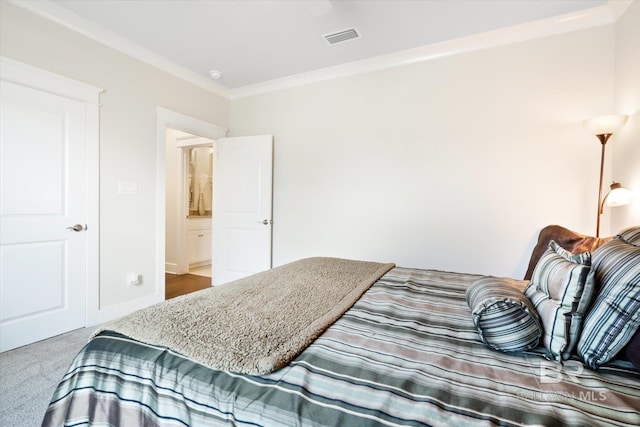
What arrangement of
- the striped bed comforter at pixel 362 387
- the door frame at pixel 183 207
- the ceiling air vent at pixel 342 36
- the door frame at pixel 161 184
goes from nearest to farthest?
the striped bed comforter at pixel 362 387, the ceiling air vent at pixel 342 36, the door frame at pixel 161 184, the door frame at pixel 183 207

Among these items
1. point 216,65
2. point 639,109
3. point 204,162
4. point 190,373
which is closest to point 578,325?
point 190,373

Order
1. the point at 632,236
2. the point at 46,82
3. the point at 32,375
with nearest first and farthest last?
the point at 632,236 < the point at 32,375 < the point at 46,82

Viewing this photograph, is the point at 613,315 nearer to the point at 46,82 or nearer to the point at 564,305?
the point at 564,305

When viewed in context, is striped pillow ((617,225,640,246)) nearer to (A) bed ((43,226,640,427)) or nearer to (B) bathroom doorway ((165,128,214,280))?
(A) bed ((43,226,640,427))

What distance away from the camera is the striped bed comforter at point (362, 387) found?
0.62m

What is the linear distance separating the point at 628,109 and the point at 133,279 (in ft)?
14.9

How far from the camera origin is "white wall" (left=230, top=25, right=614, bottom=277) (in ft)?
7.95

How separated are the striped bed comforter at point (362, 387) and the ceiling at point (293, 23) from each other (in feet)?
7.07

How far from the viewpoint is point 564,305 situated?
0.86 metres

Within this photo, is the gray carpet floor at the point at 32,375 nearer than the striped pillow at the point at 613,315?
No

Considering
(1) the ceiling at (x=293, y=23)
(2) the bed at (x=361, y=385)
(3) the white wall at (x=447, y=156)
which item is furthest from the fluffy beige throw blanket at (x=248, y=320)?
(1) the ceiling at (x=293, y=23)

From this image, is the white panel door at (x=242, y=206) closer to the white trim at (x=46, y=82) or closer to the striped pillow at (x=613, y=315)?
Answer: the white trim at (x=46, y=82)

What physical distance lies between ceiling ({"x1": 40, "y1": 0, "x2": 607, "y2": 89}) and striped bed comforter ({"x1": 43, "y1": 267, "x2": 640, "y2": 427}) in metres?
2.16

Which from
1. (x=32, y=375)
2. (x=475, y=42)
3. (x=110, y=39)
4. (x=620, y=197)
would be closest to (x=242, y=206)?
(x=110, y=39)
